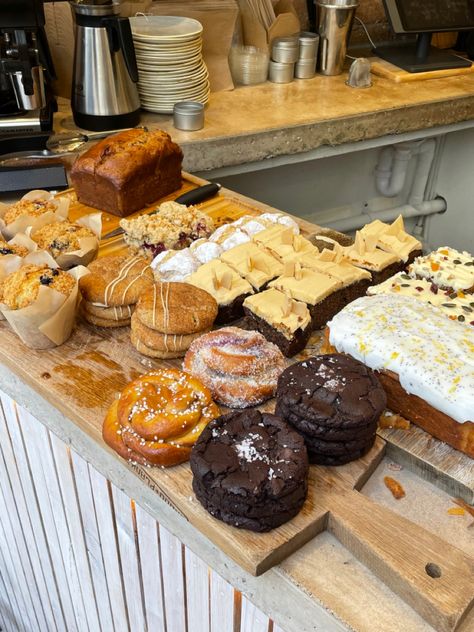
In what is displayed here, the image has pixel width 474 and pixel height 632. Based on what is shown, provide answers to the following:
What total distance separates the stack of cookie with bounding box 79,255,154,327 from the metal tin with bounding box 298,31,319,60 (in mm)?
2183

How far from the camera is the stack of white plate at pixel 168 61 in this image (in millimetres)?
2457

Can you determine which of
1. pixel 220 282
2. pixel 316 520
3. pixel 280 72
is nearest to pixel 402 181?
pixel 280 72

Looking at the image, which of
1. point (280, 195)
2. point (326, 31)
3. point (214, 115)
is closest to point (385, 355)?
point (214, 115)

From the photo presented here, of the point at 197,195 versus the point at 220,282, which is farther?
the point at 197,195

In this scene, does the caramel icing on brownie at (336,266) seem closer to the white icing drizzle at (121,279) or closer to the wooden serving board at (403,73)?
the white icing drizzle at (121,279)

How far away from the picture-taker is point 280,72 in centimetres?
313

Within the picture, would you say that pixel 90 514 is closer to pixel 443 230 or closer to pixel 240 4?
pixel 240 4

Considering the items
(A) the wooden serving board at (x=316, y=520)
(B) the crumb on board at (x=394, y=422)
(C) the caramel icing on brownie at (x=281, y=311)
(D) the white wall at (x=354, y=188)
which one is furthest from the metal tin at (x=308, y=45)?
(B) the crumb on board at (x=394, y=422)

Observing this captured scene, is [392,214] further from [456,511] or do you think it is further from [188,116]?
[456,511]

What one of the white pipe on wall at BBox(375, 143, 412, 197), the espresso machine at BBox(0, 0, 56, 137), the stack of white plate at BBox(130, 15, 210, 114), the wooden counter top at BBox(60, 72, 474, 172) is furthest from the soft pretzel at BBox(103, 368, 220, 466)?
the white pipe on wall at BBox(375, 143, 412, 197)

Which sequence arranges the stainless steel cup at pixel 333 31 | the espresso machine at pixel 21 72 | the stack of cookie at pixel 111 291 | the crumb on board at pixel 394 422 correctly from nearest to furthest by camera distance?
the crumb on board at pixel 394 422 < the stack of cookie at pixel 111 291 < the espresso machine at pixel 21 72 < the stainless steel cup at pixel 333 31

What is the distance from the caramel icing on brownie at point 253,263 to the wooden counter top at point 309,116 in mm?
1068

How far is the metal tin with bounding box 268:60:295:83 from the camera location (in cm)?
311

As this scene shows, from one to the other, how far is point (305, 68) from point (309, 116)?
618mm
